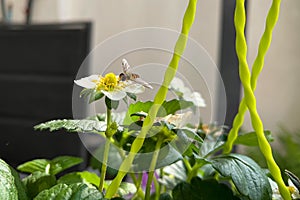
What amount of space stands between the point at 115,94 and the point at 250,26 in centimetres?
192

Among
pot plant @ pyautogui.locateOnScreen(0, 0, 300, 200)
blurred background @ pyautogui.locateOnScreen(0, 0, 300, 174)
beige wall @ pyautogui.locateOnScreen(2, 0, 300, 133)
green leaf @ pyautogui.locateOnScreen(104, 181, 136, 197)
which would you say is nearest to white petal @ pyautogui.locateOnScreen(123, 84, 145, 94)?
pot plant @ pyautogui.locateOnScreen(0, 0, 300, 200)

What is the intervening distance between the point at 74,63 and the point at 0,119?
525 mm

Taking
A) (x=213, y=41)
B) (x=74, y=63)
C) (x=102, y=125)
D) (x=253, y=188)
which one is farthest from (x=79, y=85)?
(x=213, y=41)

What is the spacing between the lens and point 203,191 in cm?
35

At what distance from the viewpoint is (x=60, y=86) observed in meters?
2.12

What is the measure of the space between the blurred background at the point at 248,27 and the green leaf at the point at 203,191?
1.45 m

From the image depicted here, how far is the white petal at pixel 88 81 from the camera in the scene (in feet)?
1.09

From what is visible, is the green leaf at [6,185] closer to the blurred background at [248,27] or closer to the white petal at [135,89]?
the white petal at [135,89]

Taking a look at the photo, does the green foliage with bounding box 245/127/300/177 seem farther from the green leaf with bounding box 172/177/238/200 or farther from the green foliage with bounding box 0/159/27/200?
the green foliage with bounding box 0/159/27/200

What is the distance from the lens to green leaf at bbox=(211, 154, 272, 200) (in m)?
0.32

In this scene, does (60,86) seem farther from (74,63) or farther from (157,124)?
(157,124)

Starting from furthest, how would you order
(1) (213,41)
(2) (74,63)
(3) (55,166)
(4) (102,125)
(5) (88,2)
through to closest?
(5) (88,2), (1) (213,41), (2) (74,63), (3) (55,166), (4) (102,125)

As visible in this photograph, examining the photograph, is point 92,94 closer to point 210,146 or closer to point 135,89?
point 135,89

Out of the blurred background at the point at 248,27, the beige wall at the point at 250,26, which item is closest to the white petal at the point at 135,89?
the blurred background at the point at 248,27
